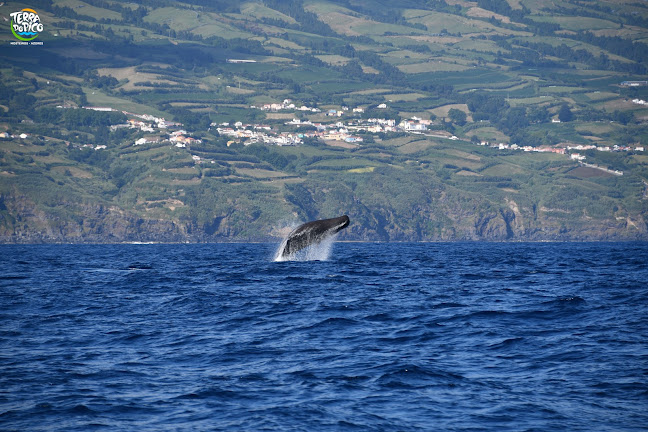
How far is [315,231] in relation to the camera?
50.3 metres

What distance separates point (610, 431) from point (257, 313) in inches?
712

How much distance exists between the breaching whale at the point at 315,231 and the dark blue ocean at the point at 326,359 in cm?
598

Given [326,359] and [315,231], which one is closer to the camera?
[326,359]

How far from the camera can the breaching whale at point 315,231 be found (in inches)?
1919

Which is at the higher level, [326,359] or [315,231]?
[315,231]

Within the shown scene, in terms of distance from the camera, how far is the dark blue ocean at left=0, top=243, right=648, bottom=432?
19.8 m

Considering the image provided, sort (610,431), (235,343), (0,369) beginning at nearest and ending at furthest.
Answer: (610,431)
(0,369)
(235,343)

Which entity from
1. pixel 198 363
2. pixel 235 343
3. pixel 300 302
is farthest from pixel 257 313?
pixel 198 363

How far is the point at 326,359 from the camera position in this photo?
25.1 metres

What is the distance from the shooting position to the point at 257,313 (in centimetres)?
3416

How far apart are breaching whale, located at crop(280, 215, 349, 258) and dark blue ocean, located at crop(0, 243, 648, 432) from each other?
5.98 metres

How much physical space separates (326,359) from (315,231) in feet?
83.3

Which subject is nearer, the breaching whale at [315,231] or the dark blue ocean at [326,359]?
the dark blue ocean at [326,359]

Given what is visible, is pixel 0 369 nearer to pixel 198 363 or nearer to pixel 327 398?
pixel 198 363
